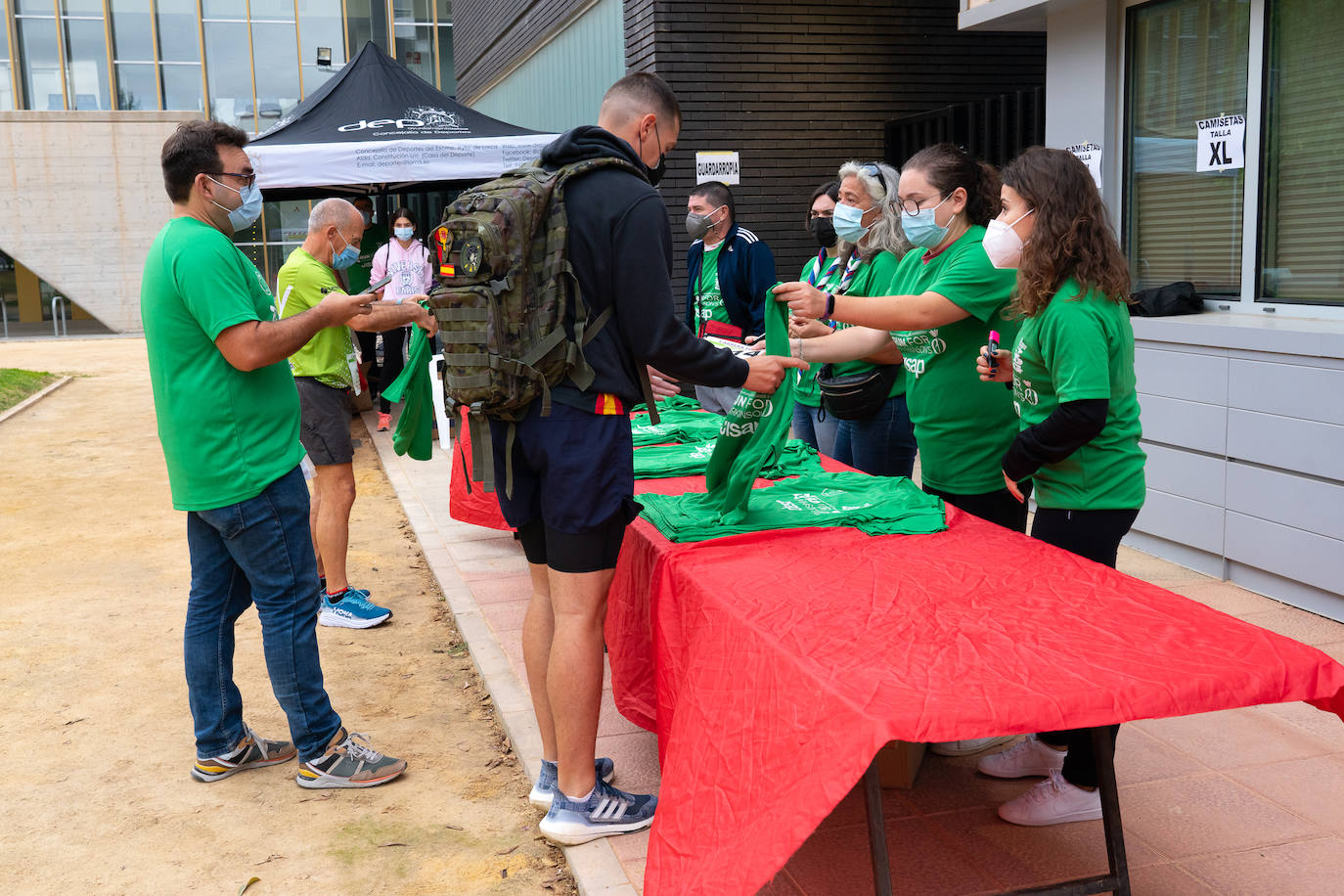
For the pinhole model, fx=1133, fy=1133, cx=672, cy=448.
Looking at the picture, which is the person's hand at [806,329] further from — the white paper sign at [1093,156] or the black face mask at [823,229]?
the white paper sign at [1093,156]

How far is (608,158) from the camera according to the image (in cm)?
Result: 272

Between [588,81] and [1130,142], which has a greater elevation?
[588,81]

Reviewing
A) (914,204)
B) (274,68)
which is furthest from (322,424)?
(274,68)

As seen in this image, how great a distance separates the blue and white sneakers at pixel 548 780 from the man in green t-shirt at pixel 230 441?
603 millimetres

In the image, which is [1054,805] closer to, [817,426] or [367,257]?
[817,426]

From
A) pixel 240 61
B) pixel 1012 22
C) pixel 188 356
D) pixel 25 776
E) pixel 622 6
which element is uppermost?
pixel 240 61

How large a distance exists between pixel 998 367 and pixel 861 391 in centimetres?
102

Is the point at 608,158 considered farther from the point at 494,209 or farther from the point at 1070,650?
the point at 1070,650

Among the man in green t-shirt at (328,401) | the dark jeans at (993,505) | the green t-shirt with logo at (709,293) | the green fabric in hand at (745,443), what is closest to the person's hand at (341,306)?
the green fabric in hand at (745,443)

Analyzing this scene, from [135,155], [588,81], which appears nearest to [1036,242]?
[588,81]

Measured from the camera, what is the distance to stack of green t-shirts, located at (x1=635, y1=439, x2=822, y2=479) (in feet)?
12.2

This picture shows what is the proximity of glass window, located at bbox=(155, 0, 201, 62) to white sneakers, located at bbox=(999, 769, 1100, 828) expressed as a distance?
973 inches

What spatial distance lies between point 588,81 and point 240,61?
16.0 metres

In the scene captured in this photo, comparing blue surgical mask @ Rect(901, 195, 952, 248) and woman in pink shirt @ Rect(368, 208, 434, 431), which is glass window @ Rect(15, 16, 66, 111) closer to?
woman in pink shirt @ Rect(368, 208, 434, 431)
